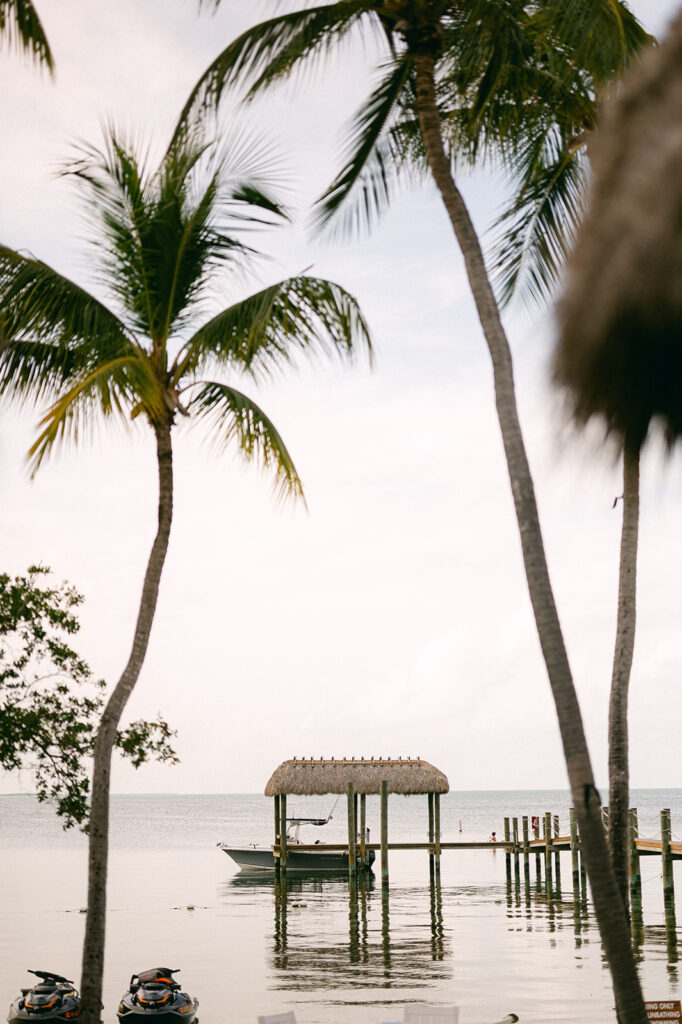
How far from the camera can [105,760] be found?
10172mm

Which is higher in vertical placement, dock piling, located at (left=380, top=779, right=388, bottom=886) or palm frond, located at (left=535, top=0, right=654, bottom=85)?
palm frond, located at (left=535, top=0, right=654, bottom=85)

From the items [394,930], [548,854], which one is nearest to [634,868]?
[394,930]

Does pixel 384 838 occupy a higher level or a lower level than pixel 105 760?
lower

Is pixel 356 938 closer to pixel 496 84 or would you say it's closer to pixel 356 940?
pixel 356 940

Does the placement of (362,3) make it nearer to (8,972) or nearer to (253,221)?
(253,221)

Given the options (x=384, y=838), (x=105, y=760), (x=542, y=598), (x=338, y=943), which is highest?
(x=542, y=598)

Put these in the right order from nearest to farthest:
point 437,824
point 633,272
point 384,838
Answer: point 633,272 → point 384,838 → point 437,824

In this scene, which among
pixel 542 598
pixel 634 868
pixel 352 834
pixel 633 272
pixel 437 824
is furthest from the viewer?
pixel 437 824

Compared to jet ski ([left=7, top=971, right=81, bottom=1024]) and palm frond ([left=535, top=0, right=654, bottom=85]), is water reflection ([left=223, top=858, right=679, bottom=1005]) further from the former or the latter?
palm frond ([left=535, top=0, right=654, bottom=85])

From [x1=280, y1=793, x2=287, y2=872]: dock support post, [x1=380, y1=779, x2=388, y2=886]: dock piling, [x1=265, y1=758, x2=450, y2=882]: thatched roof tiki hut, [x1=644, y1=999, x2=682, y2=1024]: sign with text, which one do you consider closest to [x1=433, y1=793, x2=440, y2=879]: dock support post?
[x1=265, y1=758, x2=450, y2=882]: thatched roof tiki hut

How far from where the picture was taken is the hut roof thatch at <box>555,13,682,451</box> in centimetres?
335

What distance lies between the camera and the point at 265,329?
454 inches

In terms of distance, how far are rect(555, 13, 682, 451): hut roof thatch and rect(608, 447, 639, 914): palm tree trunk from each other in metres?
5.46

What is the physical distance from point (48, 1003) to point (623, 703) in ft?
25.4
